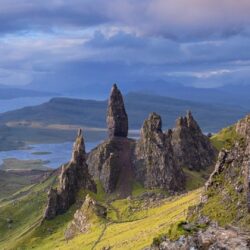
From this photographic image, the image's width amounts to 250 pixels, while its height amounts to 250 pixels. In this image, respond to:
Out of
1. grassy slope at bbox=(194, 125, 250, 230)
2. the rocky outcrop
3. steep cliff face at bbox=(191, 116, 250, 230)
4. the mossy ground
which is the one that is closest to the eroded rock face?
steep cliff face at bbox=(191, 116, 250, 230)

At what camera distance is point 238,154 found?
264 feet

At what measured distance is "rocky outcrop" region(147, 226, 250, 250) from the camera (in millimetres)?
44438

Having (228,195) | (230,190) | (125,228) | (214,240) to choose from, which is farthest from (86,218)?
(214,240)

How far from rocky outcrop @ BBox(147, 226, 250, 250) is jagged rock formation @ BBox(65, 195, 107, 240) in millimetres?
128167

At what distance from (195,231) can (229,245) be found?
5127mm

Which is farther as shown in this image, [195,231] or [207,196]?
[207,196]

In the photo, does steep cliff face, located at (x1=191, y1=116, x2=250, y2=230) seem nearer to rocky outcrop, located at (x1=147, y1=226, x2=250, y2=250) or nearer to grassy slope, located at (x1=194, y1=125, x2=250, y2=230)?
grassy slope, located at (x1=194, y1=125, x2=250, y2=230)

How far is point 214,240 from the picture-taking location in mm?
46219

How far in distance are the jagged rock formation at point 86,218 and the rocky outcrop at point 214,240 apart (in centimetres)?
12817

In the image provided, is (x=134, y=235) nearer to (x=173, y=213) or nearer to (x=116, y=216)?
(x=173, y=213)

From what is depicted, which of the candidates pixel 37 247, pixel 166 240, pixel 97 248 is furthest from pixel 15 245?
pixel 166 240

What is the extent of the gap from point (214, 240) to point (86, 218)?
138 m

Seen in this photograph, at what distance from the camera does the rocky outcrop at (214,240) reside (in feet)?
146

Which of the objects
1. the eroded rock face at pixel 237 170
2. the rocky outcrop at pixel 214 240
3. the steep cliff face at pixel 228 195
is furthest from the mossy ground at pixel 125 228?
the rocky outcrop at pixel 214 240
